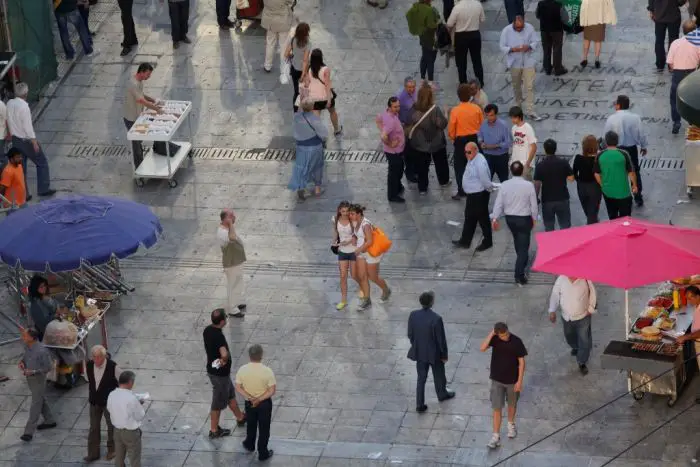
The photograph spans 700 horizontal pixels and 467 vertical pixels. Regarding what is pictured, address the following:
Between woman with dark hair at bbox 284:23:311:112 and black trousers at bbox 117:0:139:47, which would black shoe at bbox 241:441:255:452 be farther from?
black trousers at bbox 117:0:139:47

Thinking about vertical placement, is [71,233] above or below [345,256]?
above

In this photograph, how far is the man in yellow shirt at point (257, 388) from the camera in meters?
17.3

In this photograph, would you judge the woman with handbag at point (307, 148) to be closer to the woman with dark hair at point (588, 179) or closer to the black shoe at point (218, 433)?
the woman with dark hair at point (588, 179)

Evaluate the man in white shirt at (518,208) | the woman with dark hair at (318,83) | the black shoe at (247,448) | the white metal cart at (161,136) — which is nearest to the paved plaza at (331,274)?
the black shoe at (247,448)

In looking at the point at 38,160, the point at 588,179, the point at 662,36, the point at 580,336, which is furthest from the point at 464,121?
the point at 38,160

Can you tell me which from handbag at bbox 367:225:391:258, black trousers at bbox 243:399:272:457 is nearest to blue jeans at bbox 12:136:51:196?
handbag at bbox 367:225:391:258

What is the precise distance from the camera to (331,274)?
2188 cm

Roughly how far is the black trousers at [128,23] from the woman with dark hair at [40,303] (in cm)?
934

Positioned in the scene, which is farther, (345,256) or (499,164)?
(499,164)

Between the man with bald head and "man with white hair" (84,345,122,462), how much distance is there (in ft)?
19.3

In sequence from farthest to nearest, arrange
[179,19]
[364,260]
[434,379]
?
[179,19], [364,260], [434,379]

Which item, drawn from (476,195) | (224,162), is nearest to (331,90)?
(224,162)

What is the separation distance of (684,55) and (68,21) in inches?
405

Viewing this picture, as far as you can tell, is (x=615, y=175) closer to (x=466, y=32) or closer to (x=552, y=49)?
(x=466, y=32)
